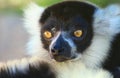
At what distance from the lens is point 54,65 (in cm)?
176

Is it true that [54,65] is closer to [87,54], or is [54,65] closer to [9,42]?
[87,54]

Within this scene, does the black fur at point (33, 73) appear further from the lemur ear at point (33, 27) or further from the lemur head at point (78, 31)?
the lemur ear at point (33, 27)

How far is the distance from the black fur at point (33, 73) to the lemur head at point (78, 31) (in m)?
0.14

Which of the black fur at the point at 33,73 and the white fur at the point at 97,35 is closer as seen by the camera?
the black fur at the point at 33,73

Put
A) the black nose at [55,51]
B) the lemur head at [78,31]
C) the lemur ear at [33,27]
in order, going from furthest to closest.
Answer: the lemur ear at [33,27]
the lemur head at [78,31]
the black nose at [55,51]

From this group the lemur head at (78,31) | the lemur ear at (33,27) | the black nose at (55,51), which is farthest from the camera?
the lemur ear at (33,27)

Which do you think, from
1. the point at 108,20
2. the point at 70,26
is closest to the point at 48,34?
the point at 70,26

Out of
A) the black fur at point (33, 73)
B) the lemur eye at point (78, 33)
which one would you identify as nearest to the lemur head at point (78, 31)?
the lemur eye at point (78, 33)

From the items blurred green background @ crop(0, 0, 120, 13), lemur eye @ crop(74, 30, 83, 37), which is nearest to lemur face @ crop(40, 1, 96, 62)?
lemur eye @ crop(74, 30, 83, 37)

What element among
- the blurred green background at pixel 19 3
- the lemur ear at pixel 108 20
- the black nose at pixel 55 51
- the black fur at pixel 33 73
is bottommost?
the black fur at pixel 33 73

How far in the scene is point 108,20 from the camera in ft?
6.57

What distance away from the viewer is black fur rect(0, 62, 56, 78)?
166cm

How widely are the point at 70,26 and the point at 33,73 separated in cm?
32

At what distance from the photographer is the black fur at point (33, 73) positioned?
1.66 m
